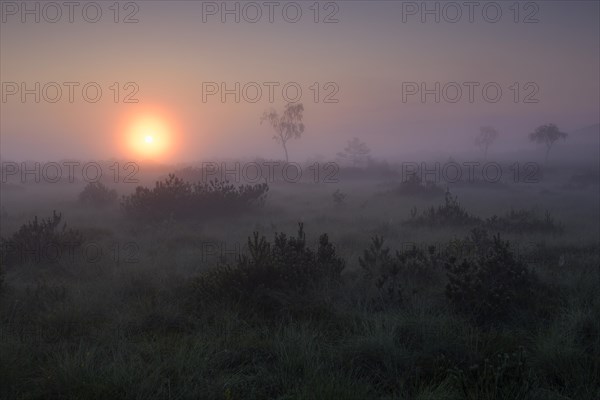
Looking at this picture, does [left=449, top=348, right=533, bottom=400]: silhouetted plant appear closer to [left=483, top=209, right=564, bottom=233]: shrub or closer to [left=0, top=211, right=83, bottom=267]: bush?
[left=0, top=211, right=83, bottom=267]: bush

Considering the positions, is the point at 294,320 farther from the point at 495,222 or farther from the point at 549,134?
the point at 549,134

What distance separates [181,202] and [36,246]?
5.49 meters

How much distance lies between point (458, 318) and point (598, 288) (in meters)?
2.48

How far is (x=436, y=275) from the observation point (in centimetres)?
660

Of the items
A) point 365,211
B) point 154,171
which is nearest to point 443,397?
point 365,211

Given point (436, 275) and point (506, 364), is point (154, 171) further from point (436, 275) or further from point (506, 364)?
point (506, 364)

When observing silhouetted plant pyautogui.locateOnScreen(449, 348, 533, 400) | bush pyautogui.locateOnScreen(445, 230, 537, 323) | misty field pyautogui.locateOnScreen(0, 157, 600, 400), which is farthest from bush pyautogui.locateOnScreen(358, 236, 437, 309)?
silhouetted plant pyautogui.locateOnScreen(449, 348, 533, 400)

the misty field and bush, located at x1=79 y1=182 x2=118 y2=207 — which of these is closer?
the misty field

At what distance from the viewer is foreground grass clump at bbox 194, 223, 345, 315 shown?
17.8ft


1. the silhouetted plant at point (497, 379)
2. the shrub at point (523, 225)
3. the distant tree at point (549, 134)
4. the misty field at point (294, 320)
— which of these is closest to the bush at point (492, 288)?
the misty field at point (294, 320)

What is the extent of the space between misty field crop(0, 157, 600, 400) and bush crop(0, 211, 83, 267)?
3cm

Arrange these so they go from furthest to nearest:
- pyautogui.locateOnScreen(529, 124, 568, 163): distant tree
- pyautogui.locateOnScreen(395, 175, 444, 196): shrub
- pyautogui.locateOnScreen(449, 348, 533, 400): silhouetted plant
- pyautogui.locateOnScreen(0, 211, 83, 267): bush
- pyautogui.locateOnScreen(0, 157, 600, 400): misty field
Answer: pyautogui.locateOnScreen(529, 124, 568, 163): distant tree, pyautogui.locateOnScreen(395, 175, 444, 196): shrub, pyautogui.locateOnScreen(0, 211, 83, 267): bush, pyautogui.locateOnScreen(0, 157, 600, 400): misty field, pyautogui.locateOnScreen(449, 348, 533, 400): silhouetted plant

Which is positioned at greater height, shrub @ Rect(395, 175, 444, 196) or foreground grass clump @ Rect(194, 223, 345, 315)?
shrub @ Rect(395, 175, 444, 196)

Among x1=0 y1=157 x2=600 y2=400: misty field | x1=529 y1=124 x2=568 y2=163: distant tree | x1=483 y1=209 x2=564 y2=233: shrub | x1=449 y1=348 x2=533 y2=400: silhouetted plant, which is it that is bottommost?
x1=449 y1=348 x2=533 y2=400: silhouetted plant
